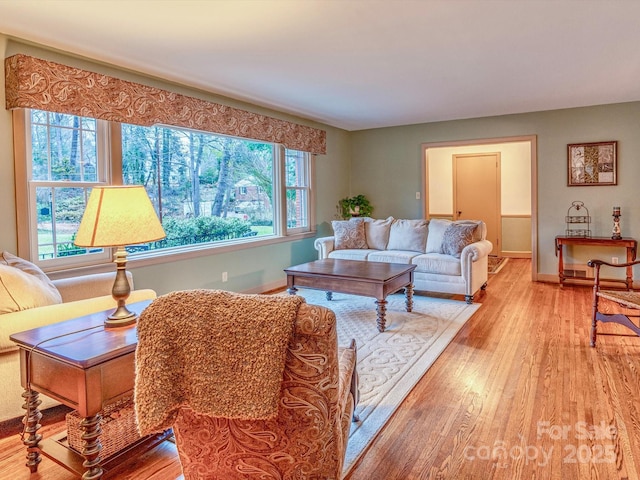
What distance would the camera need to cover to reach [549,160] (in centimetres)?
575

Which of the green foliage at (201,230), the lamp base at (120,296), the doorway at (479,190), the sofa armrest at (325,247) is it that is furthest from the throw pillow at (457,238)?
the lamp base at (120,296)

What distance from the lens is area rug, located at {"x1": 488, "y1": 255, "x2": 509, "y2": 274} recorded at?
6.86m

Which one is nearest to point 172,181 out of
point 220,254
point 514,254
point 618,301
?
point 220,254

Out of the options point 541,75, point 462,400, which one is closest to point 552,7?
point 541,75

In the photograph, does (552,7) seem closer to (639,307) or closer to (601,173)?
(639,307)

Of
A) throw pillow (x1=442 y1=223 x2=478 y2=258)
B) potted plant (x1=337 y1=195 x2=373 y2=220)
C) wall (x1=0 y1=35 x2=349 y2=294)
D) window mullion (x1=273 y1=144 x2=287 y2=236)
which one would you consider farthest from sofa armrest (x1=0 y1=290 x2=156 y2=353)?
potted plant (x1=337 y1=195 x2=373 y2=220)

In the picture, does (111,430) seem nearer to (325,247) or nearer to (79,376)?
(79,376)

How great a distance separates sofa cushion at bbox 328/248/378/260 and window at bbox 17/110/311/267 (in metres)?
0.82

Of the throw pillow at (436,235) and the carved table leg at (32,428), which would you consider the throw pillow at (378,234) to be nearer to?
the throw pillow at (436,235)

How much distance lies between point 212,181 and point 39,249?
202 centimetres

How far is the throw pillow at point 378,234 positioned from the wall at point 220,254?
1.00m

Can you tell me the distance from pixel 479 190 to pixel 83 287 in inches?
282

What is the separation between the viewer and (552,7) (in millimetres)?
2602

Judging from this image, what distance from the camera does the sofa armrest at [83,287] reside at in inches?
113
